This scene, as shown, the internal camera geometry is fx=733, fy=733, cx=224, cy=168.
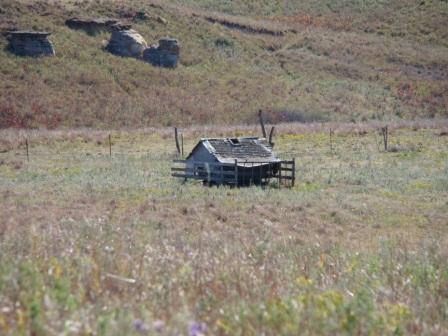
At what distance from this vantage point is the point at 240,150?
25.0 m

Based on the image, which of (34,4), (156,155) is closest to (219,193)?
(156,155)

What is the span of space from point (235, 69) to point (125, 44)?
410 inches

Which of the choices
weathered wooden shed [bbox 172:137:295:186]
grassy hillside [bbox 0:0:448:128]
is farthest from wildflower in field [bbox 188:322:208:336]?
grassy hillside [bbox 0:0:448:128]

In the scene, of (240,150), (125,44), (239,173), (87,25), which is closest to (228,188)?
(239,173)

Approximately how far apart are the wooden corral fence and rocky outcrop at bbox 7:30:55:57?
3512 centimetres

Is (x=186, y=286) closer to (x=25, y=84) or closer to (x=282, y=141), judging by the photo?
(x=282, y=141)

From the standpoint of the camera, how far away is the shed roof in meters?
24.5

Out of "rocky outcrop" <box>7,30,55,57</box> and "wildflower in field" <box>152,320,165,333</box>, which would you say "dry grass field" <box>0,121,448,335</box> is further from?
"rocky outcrop" <box>7,30,55,57</box>

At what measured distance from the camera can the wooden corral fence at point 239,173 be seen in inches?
932

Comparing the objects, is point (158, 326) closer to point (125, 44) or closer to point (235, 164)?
point (235, 164)

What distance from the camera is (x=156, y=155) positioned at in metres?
33.7

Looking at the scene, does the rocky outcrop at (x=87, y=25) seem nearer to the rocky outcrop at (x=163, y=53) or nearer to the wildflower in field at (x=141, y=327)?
the rocky outcrop at (x=163, y=53)

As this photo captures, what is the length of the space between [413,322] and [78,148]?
1352 inches

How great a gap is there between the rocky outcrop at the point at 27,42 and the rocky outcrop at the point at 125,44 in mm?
7122
